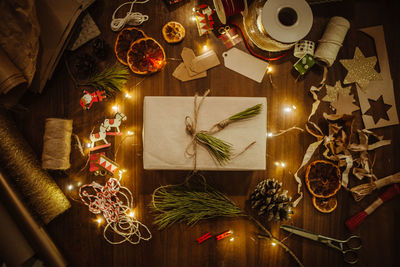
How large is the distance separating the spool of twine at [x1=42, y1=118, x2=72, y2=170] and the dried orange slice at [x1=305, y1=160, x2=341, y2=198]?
123cm

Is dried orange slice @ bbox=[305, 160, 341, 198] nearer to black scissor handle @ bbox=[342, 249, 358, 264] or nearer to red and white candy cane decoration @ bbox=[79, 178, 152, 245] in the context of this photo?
black scissor handle @ bbox=[342, 249, 358, 264]

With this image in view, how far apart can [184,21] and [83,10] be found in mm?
497

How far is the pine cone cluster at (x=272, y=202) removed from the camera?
1070 millimetres

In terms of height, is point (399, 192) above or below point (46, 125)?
below

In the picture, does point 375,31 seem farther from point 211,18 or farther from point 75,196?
point 75,196

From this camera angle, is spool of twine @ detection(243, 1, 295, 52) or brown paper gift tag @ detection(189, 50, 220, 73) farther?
brown paper gift tag @ detection(189, 50, 220, 73)

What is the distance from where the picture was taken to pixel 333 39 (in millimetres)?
1110

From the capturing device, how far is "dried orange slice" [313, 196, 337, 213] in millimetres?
1175


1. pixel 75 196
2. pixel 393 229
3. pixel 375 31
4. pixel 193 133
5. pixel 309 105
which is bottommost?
pixel 393 229

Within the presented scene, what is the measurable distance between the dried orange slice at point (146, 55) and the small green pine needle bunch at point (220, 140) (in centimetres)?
44

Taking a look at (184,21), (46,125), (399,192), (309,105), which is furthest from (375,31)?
(46,125)

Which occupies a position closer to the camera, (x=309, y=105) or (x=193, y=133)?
(x=193, y=133)

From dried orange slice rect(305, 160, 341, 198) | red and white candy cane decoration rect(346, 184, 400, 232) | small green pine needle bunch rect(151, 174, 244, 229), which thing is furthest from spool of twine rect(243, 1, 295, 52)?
red and white candy cane decoration rect(346, 184, 400, 232)

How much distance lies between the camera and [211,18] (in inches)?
46.5
